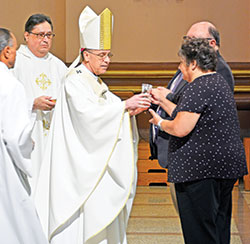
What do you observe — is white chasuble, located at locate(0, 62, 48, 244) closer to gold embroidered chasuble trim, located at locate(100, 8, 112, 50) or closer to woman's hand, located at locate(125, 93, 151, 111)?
woman's hand, located at locate(125, 93, 151, 111)

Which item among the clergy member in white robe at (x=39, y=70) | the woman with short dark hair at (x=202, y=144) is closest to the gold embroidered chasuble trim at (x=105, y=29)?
the woman with short dark hair at (x=202, y=144)

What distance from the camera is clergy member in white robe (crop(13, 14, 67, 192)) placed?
16.2 feet

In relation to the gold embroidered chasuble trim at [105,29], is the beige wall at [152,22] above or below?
below

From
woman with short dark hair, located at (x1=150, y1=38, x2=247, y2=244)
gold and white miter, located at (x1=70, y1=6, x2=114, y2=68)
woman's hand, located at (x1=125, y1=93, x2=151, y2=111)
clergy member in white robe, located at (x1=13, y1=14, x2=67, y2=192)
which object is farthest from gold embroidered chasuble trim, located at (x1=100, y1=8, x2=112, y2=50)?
clergy member in white robe, located at (x1=13, y1=14, x2=67, y2=192)

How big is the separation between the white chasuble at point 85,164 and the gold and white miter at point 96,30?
175 millimetres

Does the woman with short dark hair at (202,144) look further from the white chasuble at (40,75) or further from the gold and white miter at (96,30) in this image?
the white chasuble at (40,75)

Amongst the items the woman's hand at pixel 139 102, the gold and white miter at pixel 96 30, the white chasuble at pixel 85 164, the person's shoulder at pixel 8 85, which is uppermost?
the gold and white miter at pixel 96 30

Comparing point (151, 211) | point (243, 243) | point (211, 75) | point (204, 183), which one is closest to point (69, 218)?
point (204, 183)

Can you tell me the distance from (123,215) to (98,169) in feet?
1.48

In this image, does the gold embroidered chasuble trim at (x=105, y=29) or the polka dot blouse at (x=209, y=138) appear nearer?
the polka dot blouse at (x=209, y=138)

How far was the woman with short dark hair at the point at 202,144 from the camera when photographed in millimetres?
3586

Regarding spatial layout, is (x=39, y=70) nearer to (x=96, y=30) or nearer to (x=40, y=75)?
(x=40, y=75)

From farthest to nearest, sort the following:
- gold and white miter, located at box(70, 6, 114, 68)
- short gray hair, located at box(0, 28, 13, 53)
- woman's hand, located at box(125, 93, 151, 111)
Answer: gold and white miter, located at box(70, 6, 114, 68) < woman's hand, located at box(125, 93, 151, 111) < short gray hair, located at box(0, 28, 13, 53)

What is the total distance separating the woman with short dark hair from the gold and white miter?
644mm
